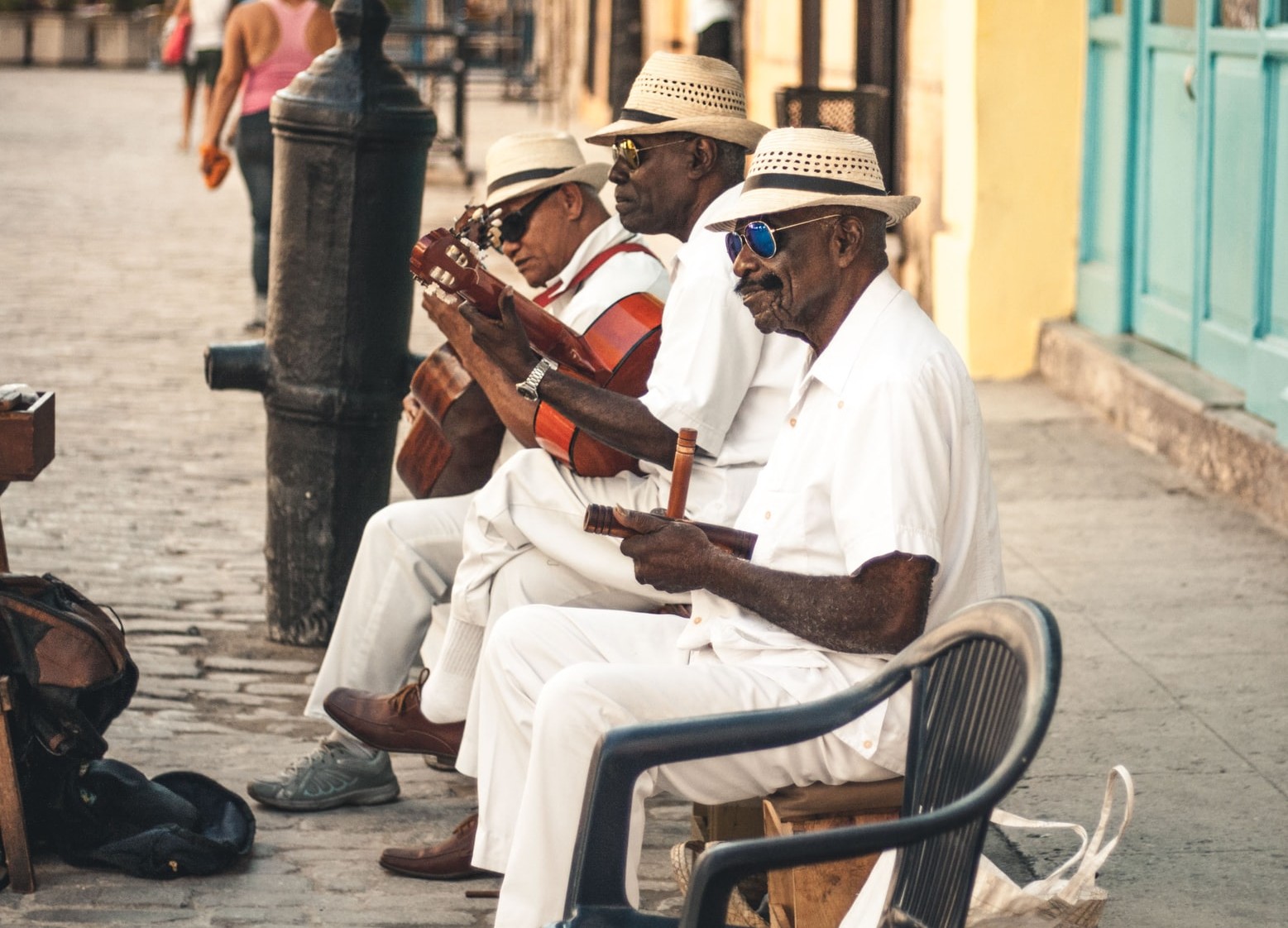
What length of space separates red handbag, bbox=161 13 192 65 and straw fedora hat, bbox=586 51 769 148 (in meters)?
12.3

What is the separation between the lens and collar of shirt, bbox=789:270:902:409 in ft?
9.65

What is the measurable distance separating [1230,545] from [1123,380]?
1468 mm

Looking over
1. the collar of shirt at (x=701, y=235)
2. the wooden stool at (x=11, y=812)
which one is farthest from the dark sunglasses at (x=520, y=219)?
the wooden stool at (x=11, y=812)

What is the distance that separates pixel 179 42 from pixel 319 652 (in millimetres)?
11836

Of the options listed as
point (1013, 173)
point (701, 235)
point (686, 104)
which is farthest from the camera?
point (1013, 173)

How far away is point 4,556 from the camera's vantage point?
399 cm

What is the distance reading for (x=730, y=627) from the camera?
3053mm

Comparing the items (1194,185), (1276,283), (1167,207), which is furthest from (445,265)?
(1167,207)

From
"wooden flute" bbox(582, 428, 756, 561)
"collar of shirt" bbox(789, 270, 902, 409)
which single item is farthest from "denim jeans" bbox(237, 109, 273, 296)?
"collar of shirt" bbox(789, 270, 902, 409)

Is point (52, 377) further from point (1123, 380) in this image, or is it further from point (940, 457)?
point (940, 457)

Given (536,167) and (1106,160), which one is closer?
(536,167)

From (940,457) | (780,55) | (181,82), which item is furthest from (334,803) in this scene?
(181,82)

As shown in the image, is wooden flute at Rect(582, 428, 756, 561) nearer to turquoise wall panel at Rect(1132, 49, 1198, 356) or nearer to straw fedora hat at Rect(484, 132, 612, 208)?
straw fedora hat at Rect(484, 132, 612, 208)

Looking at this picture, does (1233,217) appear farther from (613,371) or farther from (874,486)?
(874,486)
